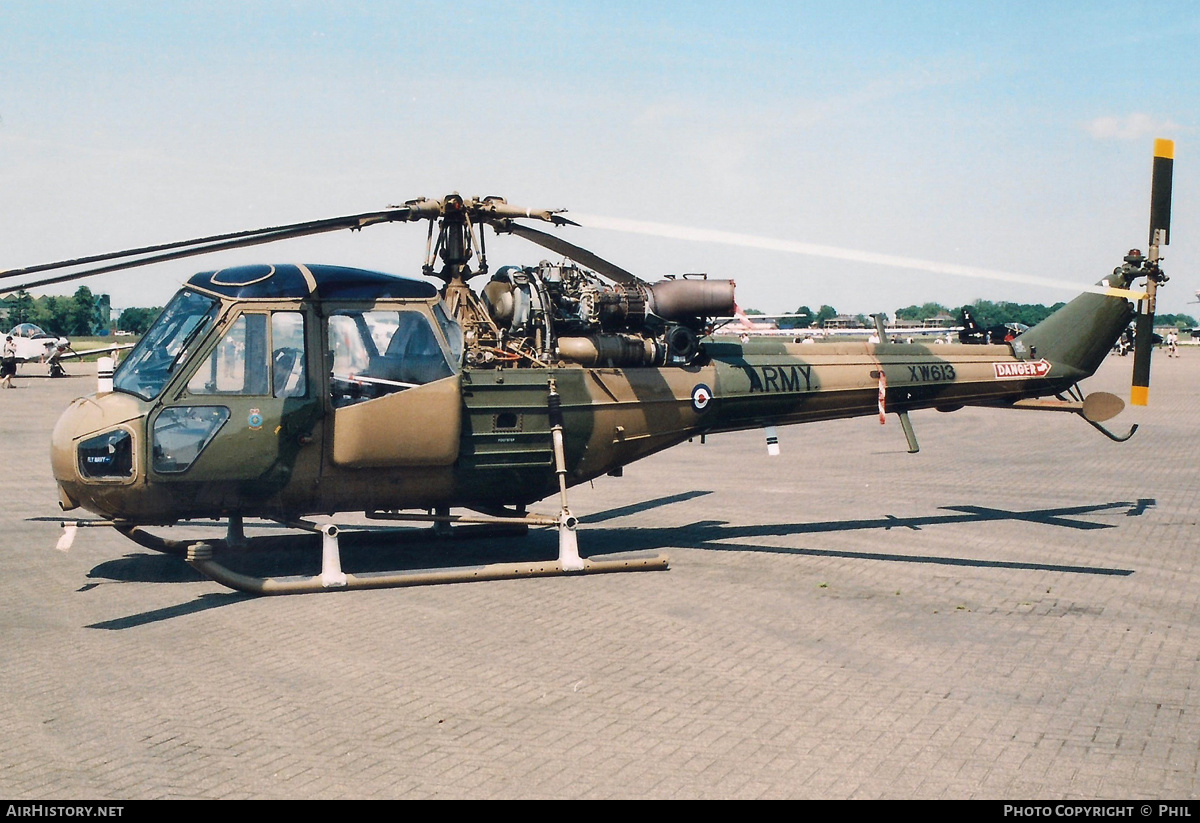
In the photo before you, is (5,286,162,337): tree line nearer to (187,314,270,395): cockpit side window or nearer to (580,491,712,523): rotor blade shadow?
(580,491,712,523): rotor blade shadow

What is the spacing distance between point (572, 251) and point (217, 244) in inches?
132

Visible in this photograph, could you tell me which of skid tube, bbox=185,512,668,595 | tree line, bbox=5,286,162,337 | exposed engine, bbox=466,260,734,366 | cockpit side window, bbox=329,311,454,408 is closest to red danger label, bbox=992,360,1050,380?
exposed engine, bbox=466,260,734,366

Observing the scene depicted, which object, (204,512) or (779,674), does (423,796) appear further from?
(204,512)

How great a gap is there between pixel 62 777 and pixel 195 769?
66 centimetres

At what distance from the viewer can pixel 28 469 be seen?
18.2 m

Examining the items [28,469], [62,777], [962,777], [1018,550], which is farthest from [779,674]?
[28,469]

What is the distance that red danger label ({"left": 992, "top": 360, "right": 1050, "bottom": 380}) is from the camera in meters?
13.4

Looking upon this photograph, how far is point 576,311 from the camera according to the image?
36.5 feet

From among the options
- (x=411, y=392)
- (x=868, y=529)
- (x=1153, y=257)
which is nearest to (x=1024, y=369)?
(x=1153, y=257)

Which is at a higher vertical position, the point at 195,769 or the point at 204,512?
the point at 204,512

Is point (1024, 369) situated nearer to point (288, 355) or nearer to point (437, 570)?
point (437, 570)

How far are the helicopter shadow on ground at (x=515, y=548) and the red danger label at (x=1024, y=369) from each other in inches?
73.3

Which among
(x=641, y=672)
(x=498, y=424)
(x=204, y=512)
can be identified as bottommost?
(x=641, y=672)
